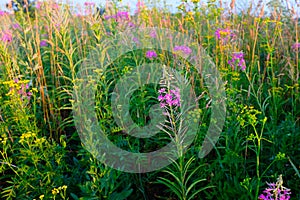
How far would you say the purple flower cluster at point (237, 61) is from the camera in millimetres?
2543

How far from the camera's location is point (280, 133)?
2.45m

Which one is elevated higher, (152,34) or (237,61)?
(152,34)

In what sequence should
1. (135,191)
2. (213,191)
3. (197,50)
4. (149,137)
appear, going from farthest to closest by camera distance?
(197,50) < (149,137) < (135,191) < (213,191)

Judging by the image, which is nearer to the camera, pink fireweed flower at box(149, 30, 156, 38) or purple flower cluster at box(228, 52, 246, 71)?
purple flower cluster at box(228, 52, 246, 71)

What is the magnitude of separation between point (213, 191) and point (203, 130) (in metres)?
0.43

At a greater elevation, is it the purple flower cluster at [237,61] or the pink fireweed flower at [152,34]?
the pink fireweed flower at [152,34]

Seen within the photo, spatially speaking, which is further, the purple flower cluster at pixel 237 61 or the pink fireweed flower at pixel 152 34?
the pink fireweed flower at pixel 152 34

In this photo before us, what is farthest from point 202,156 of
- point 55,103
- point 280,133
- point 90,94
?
point 55,103

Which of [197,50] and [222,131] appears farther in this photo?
[197,50]

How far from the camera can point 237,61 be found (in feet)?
8.30

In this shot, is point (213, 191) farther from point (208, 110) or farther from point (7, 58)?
point (7, 58)

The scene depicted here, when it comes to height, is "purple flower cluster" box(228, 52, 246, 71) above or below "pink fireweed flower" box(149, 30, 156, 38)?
below

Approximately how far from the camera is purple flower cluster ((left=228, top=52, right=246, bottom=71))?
254cm

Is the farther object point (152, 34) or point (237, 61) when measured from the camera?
point (152, 34)
